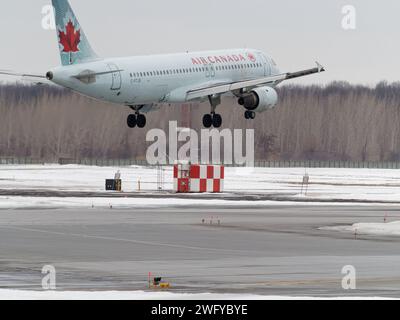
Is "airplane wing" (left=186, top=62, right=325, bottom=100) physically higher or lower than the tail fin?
lower

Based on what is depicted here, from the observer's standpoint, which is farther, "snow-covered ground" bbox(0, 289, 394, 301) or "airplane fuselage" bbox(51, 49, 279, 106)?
"airplane fuselage" bbox(51, 49, 279, 106)

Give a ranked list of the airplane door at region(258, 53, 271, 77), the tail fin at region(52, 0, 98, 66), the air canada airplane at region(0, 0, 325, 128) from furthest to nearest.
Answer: the airplane door at region(258, 53, 271, 77), the tail fin at region(52, 0, 98, 66), the air canada airplane at region(0, 0, 325, 128)

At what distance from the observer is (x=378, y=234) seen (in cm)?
4744

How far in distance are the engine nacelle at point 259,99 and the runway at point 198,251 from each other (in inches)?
1329

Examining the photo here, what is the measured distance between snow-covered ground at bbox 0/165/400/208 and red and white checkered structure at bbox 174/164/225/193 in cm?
159

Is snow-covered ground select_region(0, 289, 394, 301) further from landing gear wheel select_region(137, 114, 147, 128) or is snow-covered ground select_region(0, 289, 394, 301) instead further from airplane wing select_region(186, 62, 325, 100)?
airplane wing select_region(186, 62, 325, 100)

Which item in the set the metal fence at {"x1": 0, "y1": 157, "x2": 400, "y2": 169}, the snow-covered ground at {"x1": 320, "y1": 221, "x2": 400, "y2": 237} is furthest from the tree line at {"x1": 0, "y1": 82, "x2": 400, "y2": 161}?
the snow-covered ground at {"x1": 320, "y1": 221, "x2": 400, "y2": 237}

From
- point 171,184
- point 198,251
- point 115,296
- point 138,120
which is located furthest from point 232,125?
point 115,296

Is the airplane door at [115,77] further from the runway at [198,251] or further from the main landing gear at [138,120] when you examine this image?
the runway at [198,251]

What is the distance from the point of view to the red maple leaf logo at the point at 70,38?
8800cm

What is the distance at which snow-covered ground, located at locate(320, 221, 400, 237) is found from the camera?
157ft

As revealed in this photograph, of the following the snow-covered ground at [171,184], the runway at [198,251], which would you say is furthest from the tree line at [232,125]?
the runway at [198,251]

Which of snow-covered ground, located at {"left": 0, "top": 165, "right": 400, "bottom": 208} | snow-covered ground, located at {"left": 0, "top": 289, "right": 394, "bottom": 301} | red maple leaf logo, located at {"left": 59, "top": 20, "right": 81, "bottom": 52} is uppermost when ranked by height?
red maple leaf logo, located at {"left": 59, "top": 20, "right": 81, "bottom": 52}

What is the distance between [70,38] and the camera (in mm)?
88812
